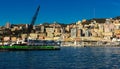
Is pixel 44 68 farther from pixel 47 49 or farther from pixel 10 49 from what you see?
pixel 47 49

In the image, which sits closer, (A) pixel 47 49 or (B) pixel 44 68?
(B) pixel 44 68

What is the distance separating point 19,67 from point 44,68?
4.54 meters

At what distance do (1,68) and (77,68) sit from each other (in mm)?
12507

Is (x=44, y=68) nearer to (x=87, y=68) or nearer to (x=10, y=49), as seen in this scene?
(x=87, y=68)

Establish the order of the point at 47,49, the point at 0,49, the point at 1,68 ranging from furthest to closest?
the point at 47,49 → the point at 0,49 → the point at 1,68

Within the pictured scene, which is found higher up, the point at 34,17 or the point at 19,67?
the point at 34,17

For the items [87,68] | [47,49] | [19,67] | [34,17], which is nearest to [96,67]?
[87,68]

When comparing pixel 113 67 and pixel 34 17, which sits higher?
pixel 34 17

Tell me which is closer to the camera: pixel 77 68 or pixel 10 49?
pixel 77 68

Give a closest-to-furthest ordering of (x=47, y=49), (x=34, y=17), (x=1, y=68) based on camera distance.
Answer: (x=1, y=68), (x=47, y=49), (x=34, y=17)

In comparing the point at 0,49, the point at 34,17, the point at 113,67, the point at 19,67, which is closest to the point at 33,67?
the point at 19,67

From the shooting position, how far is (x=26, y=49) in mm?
153750

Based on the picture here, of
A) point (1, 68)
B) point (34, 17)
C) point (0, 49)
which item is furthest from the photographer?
point (34, 17)

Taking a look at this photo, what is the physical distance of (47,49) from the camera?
164625mm
